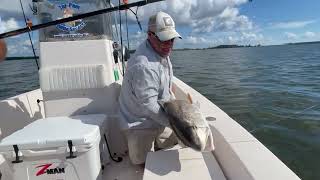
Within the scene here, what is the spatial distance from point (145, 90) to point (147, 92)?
24 millimetres

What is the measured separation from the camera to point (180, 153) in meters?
2.65

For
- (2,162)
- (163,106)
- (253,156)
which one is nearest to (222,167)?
(253,156)

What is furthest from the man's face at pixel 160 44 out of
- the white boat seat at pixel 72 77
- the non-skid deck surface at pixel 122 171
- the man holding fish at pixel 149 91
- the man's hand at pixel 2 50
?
the man's hand at pixel 2 50

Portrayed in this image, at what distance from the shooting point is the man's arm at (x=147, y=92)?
9.29 ft

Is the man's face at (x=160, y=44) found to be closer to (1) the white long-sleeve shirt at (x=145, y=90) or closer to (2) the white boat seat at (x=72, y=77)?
(1) the white long-sleeve shirt at (x=145, y=90)

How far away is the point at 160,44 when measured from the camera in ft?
9.75

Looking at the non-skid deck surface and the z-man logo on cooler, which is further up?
the z-man logo on cooler

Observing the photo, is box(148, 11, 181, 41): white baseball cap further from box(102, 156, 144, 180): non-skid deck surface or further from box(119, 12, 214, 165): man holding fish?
box(102, 156, 144, 180): non-skid deck surface

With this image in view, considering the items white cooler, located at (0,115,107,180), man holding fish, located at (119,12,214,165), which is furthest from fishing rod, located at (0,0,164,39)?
white cooler, located at (0,115,107,180)

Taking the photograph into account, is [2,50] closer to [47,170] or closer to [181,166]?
[47,170]

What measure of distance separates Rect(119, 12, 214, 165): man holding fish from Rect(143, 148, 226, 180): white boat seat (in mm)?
248

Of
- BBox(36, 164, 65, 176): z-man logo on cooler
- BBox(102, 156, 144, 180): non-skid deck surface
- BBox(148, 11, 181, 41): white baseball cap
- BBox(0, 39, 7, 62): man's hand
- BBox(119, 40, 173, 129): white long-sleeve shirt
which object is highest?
BBox(148, 11, 181, 41): white baseball cap

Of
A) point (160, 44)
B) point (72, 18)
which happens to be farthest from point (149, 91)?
point (72, 18)

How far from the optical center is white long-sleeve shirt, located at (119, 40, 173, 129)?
2840 millimetres
